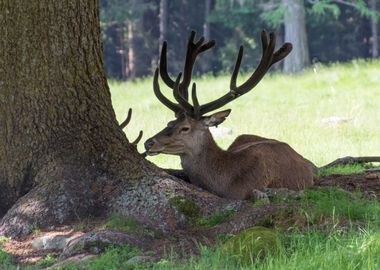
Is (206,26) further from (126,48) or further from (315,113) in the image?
(315,113)

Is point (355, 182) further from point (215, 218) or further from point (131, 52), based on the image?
point (131, 52)

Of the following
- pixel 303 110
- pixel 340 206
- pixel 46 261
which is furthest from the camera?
pixel 303 110

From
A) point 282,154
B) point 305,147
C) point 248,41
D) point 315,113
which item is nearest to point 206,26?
point 248,41

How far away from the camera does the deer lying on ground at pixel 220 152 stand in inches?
356

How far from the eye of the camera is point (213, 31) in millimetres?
46562

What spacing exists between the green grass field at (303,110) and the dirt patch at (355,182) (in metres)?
2.74

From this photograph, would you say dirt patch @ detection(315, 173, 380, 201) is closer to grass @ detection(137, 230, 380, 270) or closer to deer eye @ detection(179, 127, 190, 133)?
deer eye @ detection(179, 127, 190, 133)

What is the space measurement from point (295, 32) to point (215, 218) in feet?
84.4

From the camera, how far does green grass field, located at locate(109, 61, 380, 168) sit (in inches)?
578

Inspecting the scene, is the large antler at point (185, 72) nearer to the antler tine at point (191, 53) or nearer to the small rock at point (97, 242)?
the antler tine at point (191, 53)

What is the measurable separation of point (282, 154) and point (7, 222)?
2.67 metres

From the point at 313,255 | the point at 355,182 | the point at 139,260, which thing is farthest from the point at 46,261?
the point at 355,182

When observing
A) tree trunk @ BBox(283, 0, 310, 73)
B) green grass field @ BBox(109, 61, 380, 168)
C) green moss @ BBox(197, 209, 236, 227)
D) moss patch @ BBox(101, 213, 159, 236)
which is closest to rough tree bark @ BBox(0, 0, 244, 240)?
green moss @ BBox(197, 209, 236, 227)

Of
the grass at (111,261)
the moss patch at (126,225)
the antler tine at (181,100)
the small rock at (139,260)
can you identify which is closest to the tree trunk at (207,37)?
the antler tine at (181,100)
